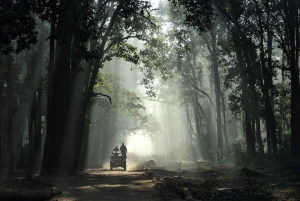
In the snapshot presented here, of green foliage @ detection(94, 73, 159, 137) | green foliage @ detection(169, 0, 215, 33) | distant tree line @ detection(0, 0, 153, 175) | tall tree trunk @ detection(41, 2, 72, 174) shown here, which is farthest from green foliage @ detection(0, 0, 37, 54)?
green foliage @ detection(94, 73, 159, 137)

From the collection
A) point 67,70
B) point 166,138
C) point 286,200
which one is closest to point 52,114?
point 67,70

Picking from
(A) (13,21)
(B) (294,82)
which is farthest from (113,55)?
(A) (13,21)

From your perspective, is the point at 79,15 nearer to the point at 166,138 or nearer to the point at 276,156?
the point at 276,156

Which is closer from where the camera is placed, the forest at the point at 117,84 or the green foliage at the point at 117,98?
the forest at the point at 117,84

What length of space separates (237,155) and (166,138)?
260ft

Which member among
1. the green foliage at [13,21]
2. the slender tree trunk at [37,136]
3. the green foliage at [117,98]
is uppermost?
the green foliage at [117,98]

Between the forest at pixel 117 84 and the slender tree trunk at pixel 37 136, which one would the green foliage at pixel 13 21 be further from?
the slender tree trunk at pixel 37 136

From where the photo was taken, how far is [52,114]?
1845 cm

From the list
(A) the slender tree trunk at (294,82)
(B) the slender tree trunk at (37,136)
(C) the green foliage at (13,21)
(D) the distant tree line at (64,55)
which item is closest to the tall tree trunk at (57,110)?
(D) the distant tree line at (64,55)

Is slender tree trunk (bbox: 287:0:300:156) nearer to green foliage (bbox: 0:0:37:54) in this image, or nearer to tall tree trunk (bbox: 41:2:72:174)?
tall tree trunk (bbox: 41:2:72:174)

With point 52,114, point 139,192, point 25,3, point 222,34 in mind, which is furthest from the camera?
point 222,34

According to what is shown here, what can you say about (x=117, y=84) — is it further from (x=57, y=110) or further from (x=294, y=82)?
(x=57, y=110)

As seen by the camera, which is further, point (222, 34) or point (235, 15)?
point (222, 34)

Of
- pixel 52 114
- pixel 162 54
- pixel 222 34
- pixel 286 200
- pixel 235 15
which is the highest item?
pixel 222 34
